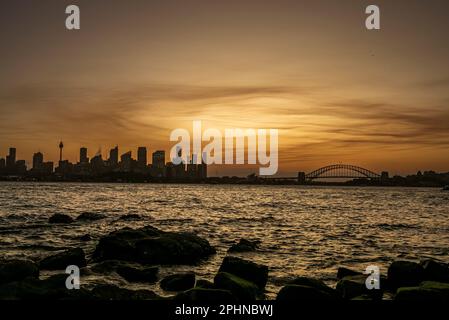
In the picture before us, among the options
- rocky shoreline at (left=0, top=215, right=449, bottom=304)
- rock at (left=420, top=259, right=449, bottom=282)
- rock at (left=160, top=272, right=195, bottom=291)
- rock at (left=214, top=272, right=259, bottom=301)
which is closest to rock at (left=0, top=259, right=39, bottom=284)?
rocky shoreline at (left=0, top=215, right=449, bottom=304)

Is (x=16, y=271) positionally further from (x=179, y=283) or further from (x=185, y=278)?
(x=185, y=278)

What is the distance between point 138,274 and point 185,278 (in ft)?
7.74

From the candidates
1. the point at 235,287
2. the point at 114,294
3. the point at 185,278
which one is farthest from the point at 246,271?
the point at 114,294

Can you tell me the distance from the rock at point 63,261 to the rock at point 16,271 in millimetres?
2698

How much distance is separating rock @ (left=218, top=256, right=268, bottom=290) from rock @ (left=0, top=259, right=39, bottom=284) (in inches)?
258

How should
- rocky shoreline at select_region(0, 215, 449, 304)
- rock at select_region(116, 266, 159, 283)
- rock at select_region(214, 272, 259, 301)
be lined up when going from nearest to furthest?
rocky shoreline at select_region(0, 215, 449, 304)
rock at select_region(214, 272, 259, 301)
rock at select_region(116, 266, 159, 283)

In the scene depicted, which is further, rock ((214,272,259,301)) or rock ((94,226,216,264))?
rock ((94,226,216,264))

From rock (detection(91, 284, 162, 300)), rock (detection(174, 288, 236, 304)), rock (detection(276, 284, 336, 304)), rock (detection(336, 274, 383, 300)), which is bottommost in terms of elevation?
rock (detection(336, 274, 383, 300))

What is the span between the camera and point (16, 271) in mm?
14125

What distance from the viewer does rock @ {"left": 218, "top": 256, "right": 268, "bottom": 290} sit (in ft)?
49.5

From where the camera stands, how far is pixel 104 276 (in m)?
16.5

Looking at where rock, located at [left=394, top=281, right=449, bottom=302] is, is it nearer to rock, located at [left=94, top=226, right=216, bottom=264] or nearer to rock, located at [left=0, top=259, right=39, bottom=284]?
rock, located at [left=94, top=226, right=216, bottom=264]

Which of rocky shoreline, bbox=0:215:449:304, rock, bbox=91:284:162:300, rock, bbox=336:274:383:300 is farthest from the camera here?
rock, bbox=336:274:383:300
